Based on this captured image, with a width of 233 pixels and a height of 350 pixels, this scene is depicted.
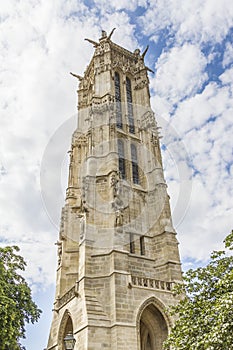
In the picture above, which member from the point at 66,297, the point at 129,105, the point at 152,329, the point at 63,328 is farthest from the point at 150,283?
the point at 129,105

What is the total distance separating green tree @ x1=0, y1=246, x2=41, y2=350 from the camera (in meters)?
12.7

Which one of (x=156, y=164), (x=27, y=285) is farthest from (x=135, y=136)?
(x=27, y=285)

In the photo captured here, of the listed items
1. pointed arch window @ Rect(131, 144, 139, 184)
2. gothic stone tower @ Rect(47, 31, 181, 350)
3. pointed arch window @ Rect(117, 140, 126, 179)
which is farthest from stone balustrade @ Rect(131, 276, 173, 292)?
pointed arch window @ Rect(131, 144, 139, 184)

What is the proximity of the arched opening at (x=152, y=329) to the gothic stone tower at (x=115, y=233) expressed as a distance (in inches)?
1.9

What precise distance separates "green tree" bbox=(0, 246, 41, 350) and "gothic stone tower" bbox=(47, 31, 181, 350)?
2318 millimetres

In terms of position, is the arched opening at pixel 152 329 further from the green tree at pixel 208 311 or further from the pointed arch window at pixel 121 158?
the pointed arch window at pixel 121 158

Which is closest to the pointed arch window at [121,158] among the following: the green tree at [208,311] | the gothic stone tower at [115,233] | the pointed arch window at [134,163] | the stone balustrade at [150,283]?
the gothic stone tower at [115,233]

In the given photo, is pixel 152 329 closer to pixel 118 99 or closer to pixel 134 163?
pixel 134 163

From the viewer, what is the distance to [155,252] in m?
19.6

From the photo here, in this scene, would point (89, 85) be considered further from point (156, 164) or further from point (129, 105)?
point (156, 164)

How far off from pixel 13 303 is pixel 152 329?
298 inches

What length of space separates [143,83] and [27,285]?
2000 centimetres

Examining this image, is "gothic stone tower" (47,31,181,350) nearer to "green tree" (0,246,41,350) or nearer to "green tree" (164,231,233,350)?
"green tree" (0,246,41,350)

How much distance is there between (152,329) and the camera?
17.0m
